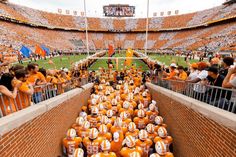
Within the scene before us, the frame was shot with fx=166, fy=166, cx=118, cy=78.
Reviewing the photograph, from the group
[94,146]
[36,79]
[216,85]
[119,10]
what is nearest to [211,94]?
[216,85]

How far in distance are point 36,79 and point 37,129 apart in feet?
5.97

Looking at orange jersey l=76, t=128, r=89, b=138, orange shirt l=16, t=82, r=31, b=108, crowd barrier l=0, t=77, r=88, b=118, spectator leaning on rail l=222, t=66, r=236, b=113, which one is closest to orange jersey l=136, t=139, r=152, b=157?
orange jersey l=76, t=128, r=89, b=138

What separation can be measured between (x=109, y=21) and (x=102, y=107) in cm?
6772

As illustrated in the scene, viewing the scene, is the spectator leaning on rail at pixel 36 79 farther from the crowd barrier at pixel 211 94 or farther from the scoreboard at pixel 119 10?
the scoreboard at pixel 119 10

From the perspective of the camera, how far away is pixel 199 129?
14.1 feet

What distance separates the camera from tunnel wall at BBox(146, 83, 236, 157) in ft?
10.6

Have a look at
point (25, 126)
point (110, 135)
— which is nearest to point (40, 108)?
point (25, 126)

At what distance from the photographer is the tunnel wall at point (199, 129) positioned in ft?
10.6

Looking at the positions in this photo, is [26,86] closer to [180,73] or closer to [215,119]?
[215,119]

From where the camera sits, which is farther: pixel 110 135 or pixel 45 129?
pixel 110 135

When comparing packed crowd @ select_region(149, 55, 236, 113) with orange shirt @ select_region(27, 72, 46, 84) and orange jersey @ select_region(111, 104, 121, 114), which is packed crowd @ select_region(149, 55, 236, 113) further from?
orange shirt @ select_region(27, 72, 46, 84)

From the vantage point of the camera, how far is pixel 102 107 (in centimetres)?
774

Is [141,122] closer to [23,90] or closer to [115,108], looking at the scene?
[115,108]

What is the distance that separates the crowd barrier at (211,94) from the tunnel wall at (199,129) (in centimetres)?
26
